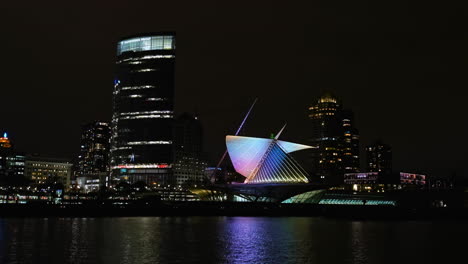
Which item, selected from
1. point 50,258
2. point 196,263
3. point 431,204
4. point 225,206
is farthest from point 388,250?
point 431,204

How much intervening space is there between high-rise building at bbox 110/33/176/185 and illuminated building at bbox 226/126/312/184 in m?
65.1

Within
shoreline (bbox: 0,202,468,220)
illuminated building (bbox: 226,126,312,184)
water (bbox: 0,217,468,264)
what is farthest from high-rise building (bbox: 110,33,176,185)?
water (bbox: 0,217,468,264)

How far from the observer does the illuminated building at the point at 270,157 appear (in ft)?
409

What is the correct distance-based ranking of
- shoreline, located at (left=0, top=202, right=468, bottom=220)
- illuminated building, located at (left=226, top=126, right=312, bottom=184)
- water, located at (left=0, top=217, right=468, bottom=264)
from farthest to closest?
illuminated building, located at (left=226, top=126, right=312, bottom=184)
shoreline, located at (left=0, top=202, right=468, bottom=220)
water, located at (left=0, top=217, right=468, bottom=264)

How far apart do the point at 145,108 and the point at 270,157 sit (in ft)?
237

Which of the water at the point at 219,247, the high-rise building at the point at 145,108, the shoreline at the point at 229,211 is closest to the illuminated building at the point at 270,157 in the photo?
the shoreline at the point at 229,211

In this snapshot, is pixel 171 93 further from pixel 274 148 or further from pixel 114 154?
pixel 274 148

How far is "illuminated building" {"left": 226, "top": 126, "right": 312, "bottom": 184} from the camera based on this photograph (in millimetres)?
124625

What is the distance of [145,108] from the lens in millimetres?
187625

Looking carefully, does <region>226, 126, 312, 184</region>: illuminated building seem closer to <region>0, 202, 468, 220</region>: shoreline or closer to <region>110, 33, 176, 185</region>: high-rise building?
<region>0, 202, 468, 220</region>: shoreline

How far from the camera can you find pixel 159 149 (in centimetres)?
19150

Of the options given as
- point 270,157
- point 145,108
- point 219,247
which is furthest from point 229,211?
point 219,247

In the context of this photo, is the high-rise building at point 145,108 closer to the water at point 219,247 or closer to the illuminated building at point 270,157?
the illuminated building at point 270,157

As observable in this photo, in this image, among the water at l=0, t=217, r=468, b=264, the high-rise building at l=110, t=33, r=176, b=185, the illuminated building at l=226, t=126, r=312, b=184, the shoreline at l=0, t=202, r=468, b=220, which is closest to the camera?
the water at l=0, t=217, r=468, b=264
